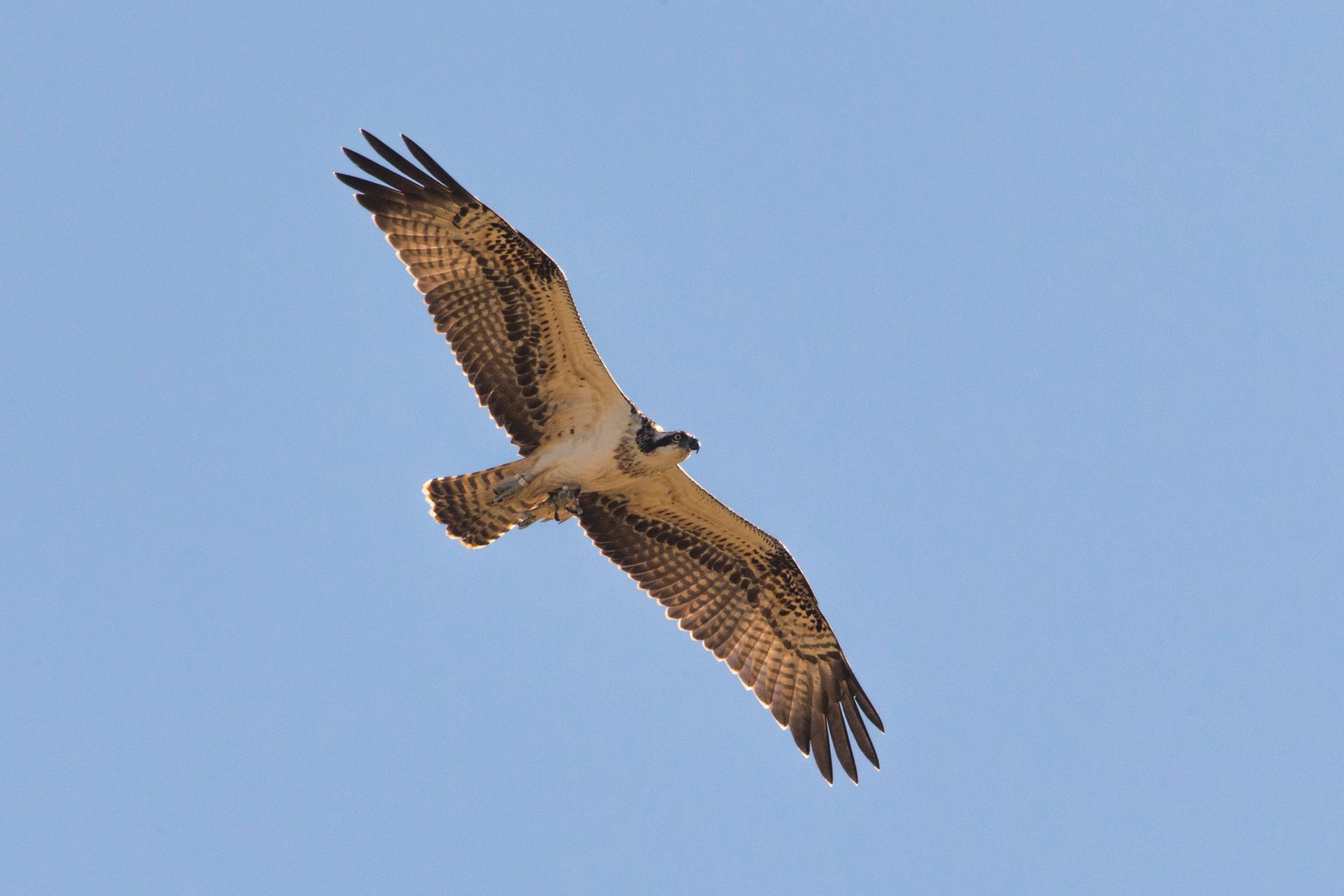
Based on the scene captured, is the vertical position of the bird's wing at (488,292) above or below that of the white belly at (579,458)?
above

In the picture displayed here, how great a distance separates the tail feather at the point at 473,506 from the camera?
49.3ft

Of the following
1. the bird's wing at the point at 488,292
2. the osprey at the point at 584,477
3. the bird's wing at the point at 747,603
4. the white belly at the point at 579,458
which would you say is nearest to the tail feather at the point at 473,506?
the osprey at the point at 584,477

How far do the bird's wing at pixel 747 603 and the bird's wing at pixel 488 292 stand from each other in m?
1.45

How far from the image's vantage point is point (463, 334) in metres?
14.9

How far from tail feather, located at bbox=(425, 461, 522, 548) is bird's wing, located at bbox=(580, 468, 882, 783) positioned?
1054mm

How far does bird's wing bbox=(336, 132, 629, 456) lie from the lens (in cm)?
1460

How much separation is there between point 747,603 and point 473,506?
3084 millimetres

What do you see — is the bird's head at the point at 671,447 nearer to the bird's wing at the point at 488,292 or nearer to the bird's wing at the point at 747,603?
the bird's wing at the point at 488,292

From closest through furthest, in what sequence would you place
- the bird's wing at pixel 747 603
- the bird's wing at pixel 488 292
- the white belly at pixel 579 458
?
the bird's wing at pixel 488 292 < the white belly at pixel 579 458 < the bird's wing at pixel 747 603

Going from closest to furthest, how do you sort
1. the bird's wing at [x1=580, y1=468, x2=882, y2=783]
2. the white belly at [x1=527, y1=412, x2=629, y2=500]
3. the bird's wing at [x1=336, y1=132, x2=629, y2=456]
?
the bird's wing at [x1=336, y1=132, x2=629, y2=456]
the white belly at [x1=527, y1=412, x2=629, y2=500]
the bird's wing at [x1=580, y1=468, x2=882, y2=783]

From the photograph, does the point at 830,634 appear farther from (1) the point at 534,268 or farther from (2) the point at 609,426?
(1) the point at 534,268

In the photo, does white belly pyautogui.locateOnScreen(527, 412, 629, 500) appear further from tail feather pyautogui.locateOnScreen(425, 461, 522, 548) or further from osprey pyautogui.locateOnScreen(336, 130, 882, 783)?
tail feather pyautogui.locateOnScreen(425, 461, 522, 548)

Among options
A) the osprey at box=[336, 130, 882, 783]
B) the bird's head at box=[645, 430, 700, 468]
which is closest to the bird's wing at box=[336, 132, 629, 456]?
the osprey at box=[336, 130, 882, 783]

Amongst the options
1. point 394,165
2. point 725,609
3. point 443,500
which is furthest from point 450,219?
point 725,609
